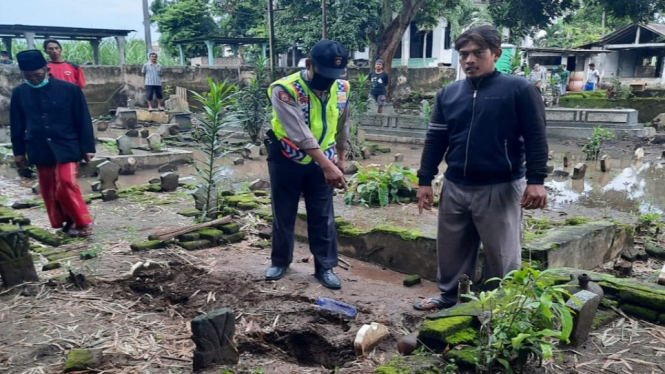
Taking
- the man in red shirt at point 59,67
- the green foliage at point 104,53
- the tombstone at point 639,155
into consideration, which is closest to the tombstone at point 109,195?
the man in red shirt at point 59,67

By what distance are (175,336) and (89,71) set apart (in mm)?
21290

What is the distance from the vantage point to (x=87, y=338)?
11.0 feet

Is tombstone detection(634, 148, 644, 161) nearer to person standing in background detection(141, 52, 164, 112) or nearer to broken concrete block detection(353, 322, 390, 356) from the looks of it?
broken concrete block detection(353, 322, 390, 356)

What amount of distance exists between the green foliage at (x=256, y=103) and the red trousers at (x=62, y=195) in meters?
7.64

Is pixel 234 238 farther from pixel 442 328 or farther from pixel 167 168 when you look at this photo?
pixel 167 168

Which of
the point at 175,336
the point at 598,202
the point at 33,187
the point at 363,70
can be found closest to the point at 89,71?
the point at 363,70

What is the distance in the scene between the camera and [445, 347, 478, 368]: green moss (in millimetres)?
2615

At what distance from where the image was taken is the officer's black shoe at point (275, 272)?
4395 millimetres

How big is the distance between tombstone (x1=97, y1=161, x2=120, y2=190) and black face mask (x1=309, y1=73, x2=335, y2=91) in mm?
5527

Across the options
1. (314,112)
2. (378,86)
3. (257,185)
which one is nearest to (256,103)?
(378,86)

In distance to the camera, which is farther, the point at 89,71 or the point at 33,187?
the point at 89,71

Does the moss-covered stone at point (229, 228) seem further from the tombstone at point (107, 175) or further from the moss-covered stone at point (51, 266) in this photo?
the tombstone at point (107, 175)

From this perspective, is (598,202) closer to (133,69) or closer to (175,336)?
(175,336)

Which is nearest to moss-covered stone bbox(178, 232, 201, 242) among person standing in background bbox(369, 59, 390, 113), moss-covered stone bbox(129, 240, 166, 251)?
moss-covered stone bbox(129, 240, 166, 251)
